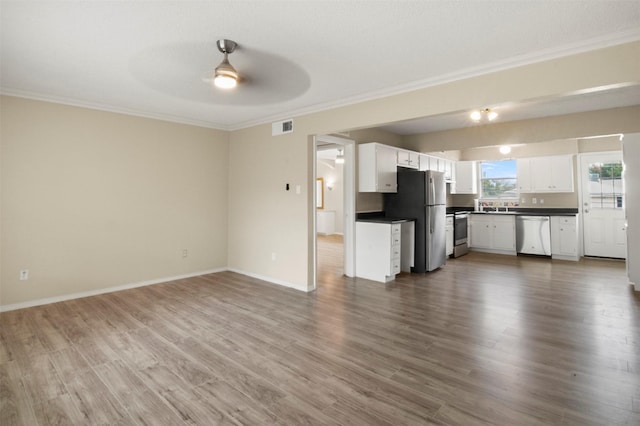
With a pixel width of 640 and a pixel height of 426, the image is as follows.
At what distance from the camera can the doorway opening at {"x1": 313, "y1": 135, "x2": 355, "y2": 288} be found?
17.2ft

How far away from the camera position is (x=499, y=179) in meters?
7.94

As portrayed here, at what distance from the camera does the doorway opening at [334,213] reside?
17.2ft

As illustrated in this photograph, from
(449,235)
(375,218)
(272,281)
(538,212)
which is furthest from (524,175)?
(272,281)

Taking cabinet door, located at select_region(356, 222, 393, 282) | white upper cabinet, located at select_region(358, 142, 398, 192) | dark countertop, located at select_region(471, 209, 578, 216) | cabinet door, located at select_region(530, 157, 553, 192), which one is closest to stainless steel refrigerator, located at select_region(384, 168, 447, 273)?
white upper cabinet, located at select_region(358, 142, 398, 192)

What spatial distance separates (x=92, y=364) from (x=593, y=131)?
22.3ft

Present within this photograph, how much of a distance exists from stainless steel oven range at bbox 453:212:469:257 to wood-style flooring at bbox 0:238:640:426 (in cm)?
254

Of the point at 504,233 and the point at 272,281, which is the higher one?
the point at 504,233

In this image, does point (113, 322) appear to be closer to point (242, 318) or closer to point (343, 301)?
point (242, 318)

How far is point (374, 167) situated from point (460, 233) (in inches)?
129

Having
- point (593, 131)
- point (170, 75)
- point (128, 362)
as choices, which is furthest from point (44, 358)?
point (593, 131)

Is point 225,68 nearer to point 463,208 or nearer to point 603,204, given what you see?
point 463,208

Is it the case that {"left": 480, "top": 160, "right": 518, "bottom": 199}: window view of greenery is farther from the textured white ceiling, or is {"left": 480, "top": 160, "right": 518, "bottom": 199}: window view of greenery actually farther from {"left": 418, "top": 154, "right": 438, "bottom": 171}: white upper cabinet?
the textured white ceiling

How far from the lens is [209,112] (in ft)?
15.3

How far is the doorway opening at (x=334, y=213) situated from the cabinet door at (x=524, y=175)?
163 inches
